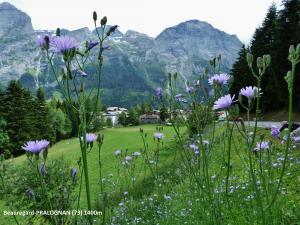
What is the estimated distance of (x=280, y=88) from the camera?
29219 millimetres

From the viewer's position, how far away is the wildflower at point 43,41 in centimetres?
235

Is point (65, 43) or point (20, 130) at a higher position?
point (65, 43)

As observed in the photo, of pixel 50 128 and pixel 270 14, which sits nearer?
pixel 270 14

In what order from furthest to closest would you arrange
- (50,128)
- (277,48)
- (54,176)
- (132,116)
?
1. (132,116)
2. (50,128)
3. (277,48)
4. (54,176)

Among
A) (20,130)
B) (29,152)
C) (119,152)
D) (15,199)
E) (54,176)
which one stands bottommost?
(20,130)

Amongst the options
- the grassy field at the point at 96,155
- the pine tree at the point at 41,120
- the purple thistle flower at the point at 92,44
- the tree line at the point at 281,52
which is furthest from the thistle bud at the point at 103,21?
the pine tree at the point at 41,120

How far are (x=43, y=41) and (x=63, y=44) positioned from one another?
24 centimetres

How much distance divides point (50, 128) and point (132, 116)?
164 feet

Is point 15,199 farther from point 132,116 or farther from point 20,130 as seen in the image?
point 132,116

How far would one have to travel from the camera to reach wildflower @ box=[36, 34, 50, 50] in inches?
92.6

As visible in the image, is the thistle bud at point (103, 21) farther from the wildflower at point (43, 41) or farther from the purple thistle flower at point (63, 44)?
the wildflower at point (43, 41)

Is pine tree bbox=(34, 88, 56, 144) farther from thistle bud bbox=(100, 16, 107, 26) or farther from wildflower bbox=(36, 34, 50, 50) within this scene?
thistle bud bbox=(100, 16, 107, 26)

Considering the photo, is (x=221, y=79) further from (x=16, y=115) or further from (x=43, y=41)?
(x=16, y=115)

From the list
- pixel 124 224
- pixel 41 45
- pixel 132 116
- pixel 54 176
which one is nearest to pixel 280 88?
pixel 54 176
